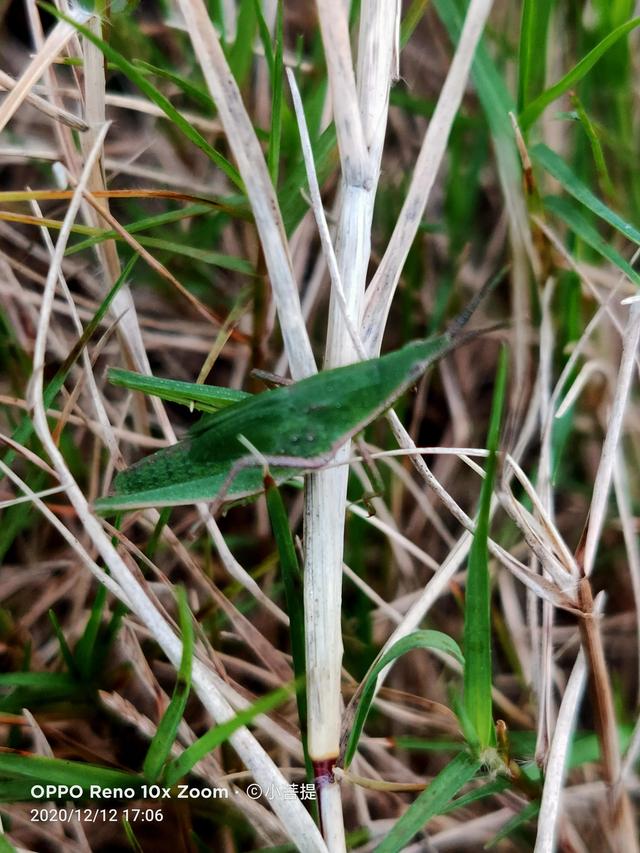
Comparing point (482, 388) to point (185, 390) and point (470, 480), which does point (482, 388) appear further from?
point (185, 390)

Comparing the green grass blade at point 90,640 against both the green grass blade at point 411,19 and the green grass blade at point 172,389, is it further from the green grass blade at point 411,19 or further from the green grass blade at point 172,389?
the green grass blade at point 411,19

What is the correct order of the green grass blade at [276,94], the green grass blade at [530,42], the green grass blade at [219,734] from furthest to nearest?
the green grass blade at [530,42], the green grass blade at [276,94], the green grass blade at [219,734]

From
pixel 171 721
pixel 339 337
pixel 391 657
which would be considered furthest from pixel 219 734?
pixel 339 337

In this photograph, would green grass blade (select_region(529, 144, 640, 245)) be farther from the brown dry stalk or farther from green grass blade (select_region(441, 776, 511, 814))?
green grass blade (select_region(441, 776, 511, 814))

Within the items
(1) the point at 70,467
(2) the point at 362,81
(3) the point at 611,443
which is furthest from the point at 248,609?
(2) the point at 362,81

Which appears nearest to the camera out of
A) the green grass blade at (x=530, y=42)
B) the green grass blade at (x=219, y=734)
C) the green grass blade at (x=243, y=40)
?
the green grass blade at (x=219, y=734)

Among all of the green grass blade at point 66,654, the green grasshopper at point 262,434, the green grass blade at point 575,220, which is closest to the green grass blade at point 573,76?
the green grass blade at point 575,220

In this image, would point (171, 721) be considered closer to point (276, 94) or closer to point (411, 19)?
point (276, 94)
